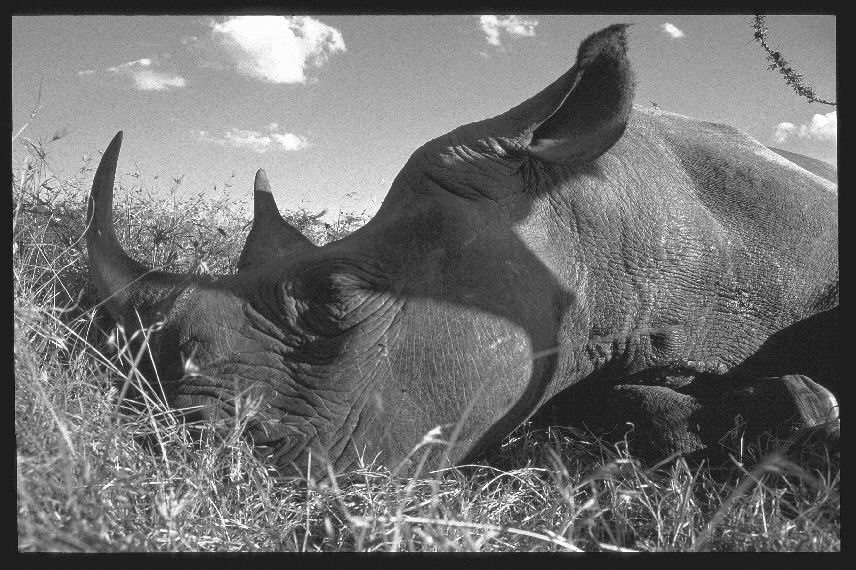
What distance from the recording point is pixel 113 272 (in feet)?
8.16

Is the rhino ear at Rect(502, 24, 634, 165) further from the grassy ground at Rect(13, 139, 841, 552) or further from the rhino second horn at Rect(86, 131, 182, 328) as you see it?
the rhino second horn at Rect(86, 131, 182, 328)

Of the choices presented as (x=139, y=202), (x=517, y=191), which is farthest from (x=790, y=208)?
(x=139, y=202)

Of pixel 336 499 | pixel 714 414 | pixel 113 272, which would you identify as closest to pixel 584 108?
pixel 714 414

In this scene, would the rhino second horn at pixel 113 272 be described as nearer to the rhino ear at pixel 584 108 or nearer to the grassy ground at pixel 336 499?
the grassy ground at pixel 336 499

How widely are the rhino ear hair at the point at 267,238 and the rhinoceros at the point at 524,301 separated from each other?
0.02 metres

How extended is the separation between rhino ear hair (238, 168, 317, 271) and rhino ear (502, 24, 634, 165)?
42.8 inches

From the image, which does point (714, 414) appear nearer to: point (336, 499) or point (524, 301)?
point (524, 301)

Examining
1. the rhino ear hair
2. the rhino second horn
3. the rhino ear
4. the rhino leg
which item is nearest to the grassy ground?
the rhino leg

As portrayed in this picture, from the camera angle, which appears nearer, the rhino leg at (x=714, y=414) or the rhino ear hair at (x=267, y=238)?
the rhino leg at (x=714, y=414)

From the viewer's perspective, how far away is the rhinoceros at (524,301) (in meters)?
2.31

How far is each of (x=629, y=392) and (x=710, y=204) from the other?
3.11ft

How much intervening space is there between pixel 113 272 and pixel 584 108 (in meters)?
1.96

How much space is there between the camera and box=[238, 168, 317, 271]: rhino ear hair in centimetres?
298

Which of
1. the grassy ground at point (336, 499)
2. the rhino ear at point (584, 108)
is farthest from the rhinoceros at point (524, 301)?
the grassy ground at point (336, 499)
